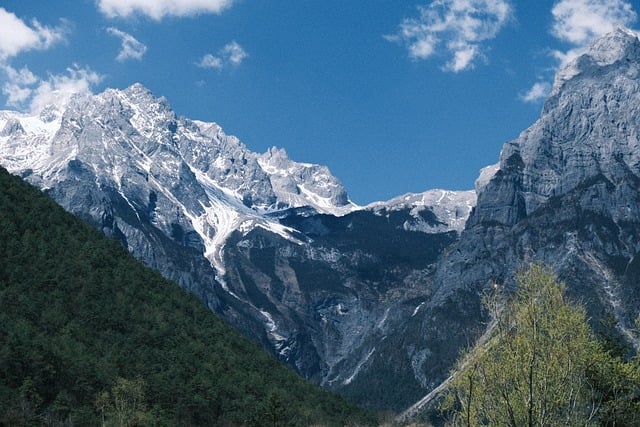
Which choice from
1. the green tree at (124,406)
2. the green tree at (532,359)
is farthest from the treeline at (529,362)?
the green tree at (124,406)

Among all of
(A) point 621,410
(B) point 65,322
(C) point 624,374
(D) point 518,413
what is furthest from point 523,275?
(B) point 65,322

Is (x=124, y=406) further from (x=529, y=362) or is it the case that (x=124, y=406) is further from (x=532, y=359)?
(x=532, y=359)

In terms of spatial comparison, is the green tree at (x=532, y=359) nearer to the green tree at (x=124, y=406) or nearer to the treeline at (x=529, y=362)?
the treeline at (x=529, y=362)

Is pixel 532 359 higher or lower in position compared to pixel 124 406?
higher

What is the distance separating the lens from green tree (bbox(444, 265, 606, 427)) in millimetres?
59938

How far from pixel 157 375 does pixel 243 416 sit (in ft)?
82.7

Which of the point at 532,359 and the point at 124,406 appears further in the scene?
the point at 124,406

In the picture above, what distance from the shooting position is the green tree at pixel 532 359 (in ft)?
197

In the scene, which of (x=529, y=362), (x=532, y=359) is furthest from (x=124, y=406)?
(x=532, y=359)

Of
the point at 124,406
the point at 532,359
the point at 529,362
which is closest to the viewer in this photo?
the point at 532,359

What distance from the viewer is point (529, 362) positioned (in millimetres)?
59469

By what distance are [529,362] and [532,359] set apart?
1125 mm

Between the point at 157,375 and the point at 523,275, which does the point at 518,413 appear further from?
the point at 157,375

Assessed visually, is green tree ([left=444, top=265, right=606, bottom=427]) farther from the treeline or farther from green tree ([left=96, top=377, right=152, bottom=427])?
green tree ([left=96, top=377, right=152, bottom=427])
